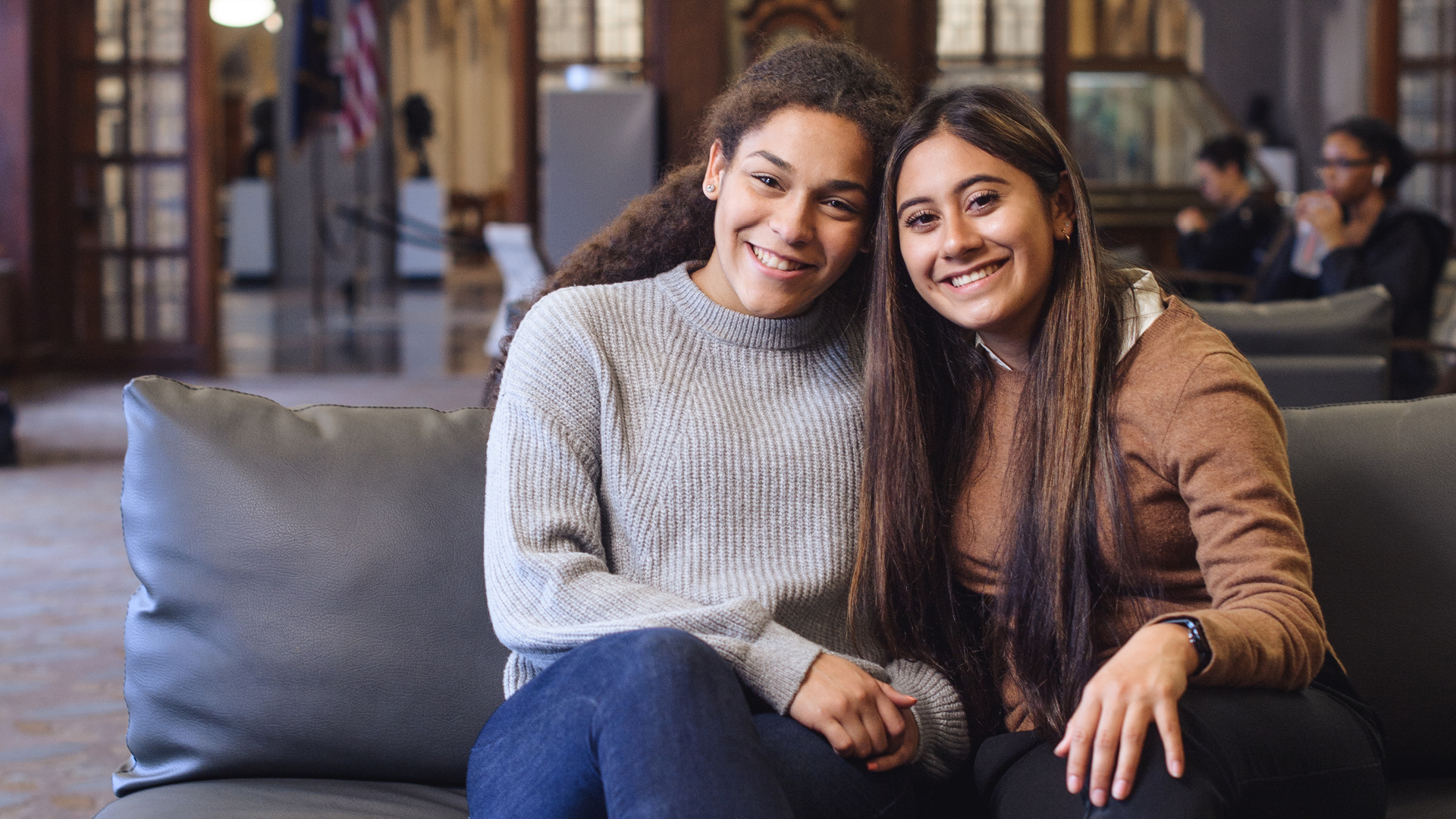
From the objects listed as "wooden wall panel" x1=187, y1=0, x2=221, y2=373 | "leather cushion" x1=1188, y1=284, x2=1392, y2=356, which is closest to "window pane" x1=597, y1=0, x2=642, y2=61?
"wooden wall panel" x1=187, y1=0, x2=221, y2=373

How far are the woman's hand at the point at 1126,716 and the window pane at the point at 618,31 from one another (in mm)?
8553

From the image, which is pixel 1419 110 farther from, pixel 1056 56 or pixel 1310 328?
pixel 1310 328

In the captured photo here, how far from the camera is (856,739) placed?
1.43 meters

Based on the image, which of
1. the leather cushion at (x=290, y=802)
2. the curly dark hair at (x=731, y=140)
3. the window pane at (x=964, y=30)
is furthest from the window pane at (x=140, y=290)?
the leather cushion at (x=290, y=802)

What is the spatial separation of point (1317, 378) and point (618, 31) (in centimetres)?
744

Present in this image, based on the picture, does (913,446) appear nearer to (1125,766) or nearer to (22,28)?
(1125,766)

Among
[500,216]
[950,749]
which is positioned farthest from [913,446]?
[500,216]

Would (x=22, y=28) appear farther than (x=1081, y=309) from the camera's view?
Yes

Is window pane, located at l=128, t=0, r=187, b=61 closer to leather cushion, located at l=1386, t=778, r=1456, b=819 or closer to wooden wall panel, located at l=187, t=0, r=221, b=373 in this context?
wooden wall panel, located at l=187, t=0, r=221, b=373

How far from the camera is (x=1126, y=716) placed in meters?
1.27

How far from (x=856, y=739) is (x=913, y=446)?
37 centimetres

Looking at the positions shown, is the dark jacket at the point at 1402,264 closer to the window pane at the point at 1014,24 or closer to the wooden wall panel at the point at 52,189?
the window pane at the point at 1014,24

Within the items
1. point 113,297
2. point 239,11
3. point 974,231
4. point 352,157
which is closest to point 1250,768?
point 974,231

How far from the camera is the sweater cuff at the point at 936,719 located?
1543mm
